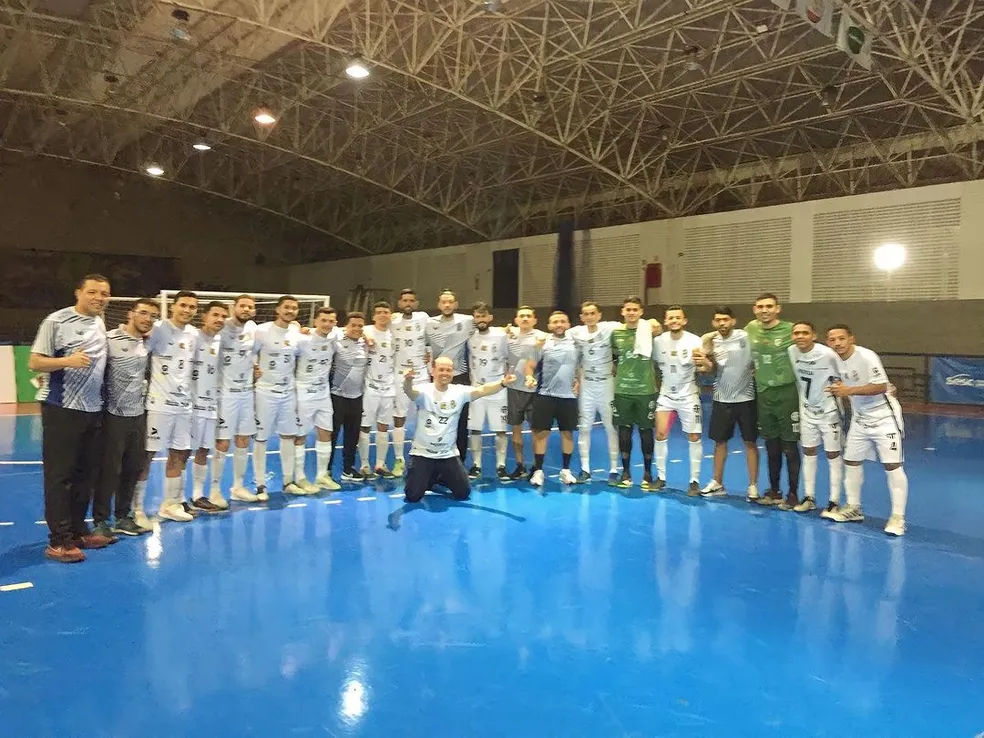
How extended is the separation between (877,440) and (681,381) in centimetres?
199

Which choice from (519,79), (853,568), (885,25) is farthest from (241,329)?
(885,25)

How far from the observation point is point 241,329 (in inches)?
271

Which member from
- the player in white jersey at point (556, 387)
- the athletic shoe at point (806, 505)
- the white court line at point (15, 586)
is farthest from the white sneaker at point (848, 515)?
the white court line at point (15, 586)

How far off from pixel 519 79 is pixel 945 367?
483 inches

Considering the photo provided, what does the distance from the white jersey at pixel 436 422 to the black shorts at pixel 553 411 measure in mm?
1154

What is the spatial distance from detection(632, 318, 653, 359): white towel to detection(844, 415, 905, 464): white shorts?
83.2 inches

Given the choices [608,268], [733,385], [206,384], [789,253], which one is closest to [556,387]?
[733,385]

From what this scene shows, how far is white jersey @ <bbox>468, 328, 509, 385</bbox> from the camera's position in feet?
26.8

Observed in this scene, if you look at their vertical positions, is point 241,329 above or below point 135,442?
above

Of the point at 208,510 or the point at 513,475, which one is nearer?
the point at 208,510

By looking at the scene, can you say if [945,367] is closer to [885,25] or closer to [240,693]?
[885,25]

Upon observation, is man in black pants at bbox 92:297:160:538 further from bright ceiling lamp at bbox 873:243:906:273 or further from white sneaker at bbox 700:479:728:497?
bright ceiling lamp at bbox 873:243:906:273

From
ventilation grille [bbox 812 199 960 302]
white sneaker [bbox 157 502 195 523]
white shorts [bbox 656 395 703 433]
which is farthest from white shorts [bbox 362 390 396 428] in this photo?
ventilation grille [bbox 812 199 960 302]

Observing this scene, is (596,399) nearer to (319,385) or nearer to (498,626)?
(319,385)
